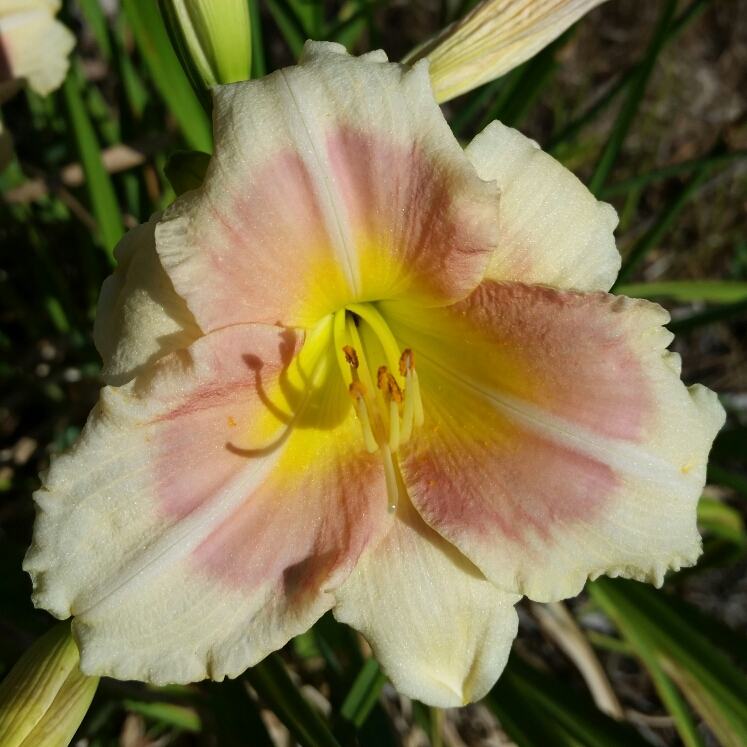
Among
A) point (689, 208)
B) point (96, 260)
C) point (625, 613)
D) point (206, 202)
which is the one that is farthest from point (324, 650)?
point (689, 208)

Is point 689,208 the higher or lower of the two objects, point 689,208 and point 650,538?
the lower

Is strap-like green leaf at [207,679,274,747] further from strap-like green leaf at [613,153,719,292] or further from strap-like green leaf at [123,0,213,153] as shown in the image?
strap-like green leaf at [613,153,719,292]

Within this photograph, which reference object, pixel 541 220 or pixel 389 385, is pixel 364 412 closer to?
pixel 389 385

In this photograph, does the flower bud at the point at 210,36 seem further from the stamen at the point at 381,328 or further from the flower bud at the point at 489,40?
the stamen at the point at 381,328

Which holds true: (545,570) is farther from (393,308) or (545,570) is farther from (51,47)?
(51,47)

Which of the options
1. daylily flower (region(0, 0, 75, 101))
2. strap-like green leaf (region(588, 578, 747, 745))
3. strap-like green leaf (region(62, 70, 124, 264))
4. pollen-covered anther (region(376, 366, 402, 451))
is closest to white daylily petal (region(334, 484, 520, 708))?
pollen-covered anther (region(376, 366, 402, 451))

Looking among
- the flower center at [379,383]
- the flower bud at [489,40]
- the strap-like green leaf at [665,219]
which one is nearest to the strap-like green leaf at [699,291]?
the strap-like green leaf at [665,219]
